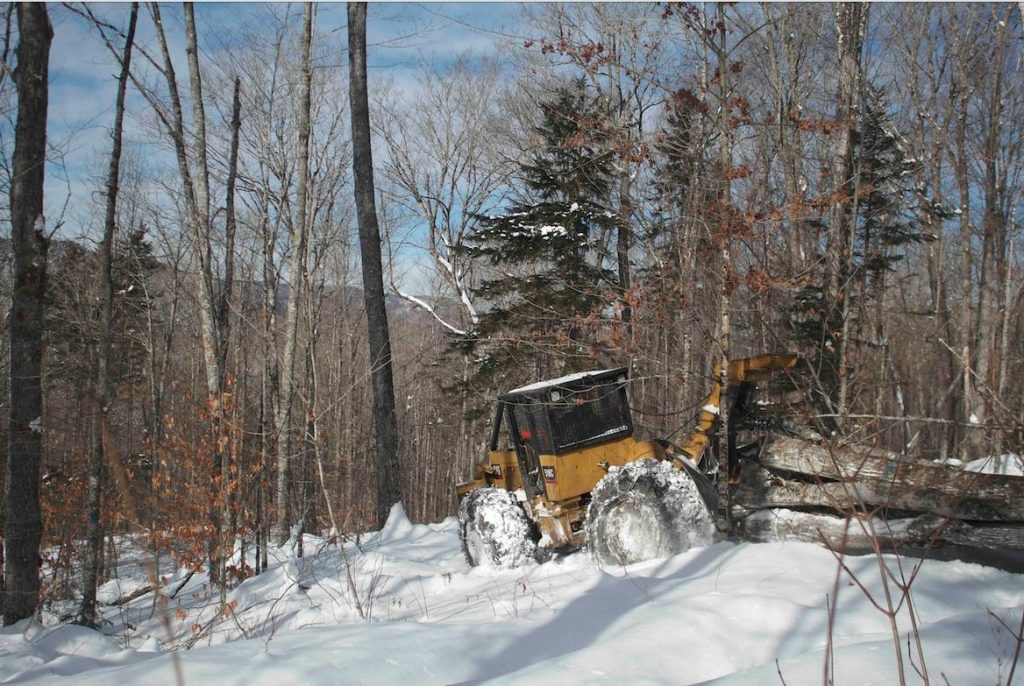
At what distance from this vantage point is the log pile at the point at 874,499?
5.18 metres

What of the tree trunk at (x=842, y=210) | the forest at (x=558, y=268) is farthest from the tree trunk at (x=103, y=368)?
the tree trunk at (x=842, y=210)

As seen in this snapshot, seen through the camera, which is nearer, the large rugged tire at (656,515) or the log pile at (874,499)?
the log pile at (874,499)

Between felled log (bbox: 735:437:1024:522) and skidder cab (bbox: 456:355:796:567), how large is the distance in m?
0.55

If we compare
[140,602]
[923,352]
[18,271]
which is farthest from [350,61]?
[923,352]

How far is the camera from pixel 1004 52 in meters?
15.1

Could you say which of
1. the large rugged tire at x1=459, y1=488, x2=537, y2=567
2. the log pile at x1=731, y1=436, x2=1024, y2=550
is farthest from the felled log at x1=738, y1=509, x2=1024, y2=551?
the large rugged tire at x1=459, y1=488, x2=537, y2=567

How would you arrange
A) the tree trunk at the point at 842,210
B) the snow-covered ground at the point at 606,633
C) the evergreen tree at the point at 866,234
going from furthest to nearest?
1. the evergreen tree at the point at 866,234
2. the tree trunk at the point at 842,210
3. the snow-covered ground at the point at 606,633

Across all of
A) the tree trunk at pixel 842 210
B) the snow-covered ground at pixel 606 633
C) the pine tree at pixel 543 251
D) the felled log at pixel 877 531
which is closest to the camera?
the snow-covered ground at pixel 606 633

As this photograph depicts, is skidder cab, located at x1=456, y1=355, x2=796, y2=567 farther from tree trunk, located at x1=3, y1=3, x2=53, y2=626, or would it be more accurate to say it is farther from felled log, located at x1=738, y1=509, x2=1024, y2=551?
tree trunk, located at x1=3, y1=3, x2=53, y2=626

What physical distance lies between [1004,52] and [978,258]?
687cm

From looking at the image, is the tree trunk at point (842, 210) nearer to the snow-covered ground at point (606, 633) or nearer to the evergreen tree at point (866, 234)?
the evergreen tree at point (866, 234)

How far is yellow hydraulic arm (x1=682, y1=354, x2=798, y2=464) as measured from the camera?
22.6ft

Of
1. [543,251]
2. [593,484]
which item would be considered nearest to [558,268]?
[543,251]

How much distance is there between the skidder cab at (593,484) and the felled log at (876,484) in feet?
1.80
